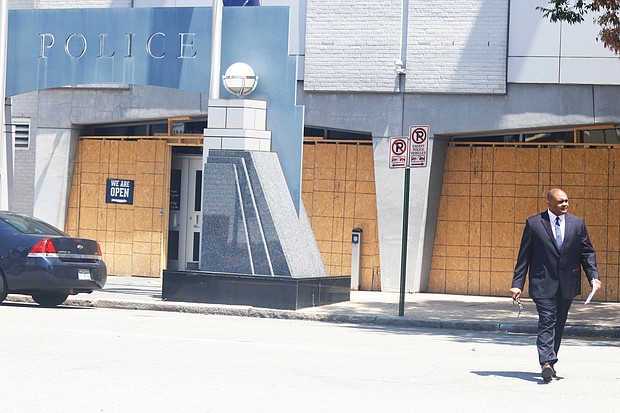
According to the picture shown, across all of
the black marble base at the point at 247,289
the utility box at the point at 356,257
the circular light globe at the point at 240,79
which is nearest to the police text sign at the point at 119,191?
the utility box at the point at 356,257

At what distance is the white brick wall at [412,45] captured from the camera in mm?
20969

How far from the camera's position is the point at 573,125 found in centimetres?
2081

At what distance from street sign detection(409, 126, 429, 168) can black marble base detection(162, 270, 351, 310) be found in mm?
2615

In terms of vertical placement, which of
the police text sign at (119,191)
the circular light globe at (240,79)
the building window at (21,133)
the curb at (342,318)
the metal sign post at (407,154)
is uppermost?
the circular light globe at (240,79)

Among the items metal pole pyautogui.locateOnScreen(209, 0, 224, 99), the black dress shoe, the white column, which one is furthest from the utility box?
the black dress shoe

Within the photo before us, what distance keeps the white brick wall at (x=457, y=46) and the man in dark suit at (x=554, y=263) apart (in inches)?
411

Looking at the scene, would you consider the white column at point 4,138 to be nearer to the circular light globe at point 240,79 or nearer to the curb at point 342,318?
the curb at point 342,318

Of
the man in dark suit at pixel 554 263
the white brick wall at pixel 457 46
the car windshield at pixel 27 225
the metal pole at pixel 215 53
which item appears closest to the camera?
the man in dark suit at pixel 554 263

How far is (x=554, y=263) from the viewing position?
10.7 metres

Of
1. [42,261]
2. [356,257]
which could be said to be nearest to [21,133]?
[356,257]

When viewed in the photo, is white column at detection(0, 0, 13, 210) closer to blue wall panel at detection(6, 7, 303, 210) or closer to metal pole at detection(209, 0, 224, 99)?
blue wall panel at detection(6, 7, 303, 210)

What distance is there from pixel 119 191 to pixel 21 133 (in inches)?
109

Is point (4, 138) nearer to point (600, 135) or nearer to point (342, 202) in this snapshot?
point (342, 202)

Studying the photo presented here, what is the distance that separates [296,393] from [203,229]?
31.4 feet
